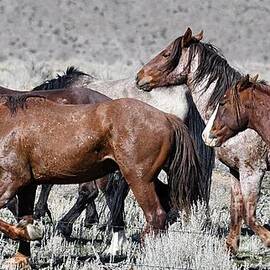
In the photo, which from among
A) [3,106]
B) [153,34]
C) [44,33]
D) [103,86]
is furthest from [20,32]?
[3,106]

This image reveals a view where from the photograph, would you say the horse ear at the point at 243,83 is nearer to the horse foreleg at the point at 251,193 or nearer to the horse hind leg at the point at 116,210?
the horse foreleg at the point at 251,193

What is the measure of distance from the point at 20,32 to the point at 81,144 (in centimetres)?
4479

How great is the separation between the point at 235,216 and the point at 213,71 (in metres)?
1.63

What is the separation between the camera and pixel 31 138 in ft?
23.9

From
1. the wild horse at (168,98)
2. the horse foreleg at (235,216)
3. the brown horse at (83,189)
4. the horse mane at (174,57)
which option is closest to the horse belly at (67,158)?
the brown horse at (83,189)

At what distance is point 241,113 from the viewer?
7516 mm

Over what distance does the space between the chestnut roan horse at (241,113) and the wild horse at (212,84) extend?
800mm

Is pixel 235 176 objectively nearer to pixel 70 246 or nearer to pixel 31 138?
pixel 70 246

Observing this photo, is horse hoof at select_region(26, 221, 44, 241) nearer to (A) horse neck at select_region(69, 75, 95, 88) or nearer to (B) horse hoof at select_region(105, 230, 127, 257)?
(B) horse hoof at select_region(105, 230, 127, 257)

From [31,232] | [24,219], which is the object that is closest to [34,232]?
[31,232]

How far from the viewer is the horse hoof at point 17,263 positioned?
715 cm

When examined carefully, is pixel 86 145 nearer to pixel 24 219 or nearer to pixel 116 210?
pixel 24 219

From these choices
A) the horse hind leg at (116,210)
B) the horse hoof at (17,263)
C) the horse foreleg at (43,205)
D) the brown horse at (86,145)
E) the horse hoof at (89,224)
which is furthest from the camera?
the horse foreleg at (43,205)

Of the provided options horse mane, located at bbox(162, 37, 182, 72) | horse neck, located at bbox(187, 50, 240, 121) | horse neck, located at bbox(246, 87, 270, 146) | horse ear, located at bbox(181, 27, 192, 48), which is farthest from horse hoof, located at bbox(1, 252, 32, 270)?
horse ear, located at bbox(181, 27, 192, 48)
